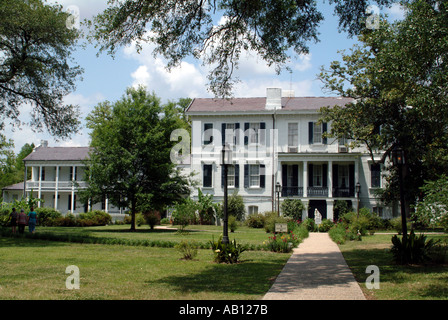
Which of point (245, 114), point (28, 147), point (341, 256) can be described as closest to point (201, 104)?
point (245, 114)

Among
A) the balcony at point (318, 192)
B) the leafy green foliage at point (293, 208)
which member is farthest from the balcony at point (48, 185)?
the balcony at point (318, 192)

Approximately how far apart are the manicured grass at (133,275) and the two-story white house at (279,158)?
71.3ft

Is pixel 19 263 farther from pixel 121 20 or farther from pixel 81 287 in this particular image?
pixel 121 20

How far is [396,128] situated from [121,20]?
2123cm

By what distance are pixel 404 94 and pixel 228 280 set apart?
Answer: 6.95m

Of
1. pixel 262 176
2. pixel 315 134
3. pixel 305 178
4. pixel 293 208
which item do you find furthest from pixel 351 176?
pixel 262 176

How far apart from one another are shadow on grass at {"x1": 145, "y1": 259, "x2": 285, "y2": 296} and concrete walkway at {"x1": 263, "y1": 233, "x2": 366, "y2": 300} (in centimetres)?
31

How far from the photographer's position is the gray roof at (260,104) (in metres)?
39.4

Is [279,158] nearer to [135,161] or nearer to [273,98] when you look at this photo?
[273,98]

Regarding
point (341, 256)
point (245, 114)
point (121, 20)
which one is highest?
point (245, 114)

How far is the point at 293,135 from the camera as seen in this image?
3919cm

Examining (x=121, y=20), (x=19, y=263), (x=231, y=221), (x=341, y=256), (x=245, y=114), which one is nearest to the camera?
(x=121, y=20)

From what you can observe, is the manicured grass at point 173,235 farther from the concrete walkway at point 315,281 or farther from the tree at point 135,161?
the concrete walkway at point 315,281

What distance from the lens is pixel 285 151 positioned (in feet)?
128
